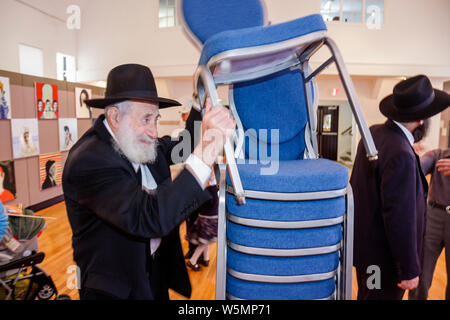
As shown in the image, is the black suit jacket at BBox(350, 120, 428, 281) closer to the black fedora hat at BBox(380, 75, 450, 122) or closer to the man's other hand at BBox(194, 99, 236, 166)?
the black fedora hat at BBox(380, 75, 450, 122)

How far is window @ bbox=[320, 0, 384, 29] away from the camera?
8.14m

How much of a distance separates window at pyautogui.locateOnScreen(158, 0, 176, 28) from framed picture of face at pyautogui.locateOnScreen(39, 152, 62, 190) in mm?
5209

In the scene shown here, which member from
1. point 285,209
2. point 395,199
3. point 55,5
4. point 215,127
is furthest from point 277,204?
point 55,5

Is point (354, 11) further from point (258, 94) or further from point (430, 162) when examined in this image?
point (258, 94)

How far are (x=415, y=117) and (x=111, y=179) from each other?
1.58m

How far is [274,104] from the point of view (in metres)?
1.22

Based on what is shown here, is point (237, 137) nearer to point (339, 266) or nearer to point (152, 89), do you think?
point (152, 89)

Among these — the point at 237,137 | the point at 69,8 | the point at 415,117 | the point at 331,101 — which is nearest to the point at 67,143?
the point at 69,8

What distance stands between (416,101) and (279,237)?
118cm

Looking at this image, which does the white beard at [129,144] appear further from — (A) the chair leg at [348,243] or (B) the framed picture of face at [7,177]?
(B) the framed picture of face at [7,177]

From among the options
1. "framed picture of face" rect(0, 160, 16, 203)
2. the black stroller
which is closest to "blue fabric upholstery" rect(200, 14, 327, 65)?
the black stroller

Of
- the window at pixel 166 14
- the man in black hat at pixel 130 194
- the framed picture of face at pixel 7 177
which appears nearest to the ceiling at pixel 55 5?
the window at pixel 166 14

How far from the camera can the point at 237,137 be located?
1227 millimetres

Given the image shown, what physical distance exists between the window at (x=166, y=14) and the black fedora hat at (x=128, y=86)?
8214 mm
